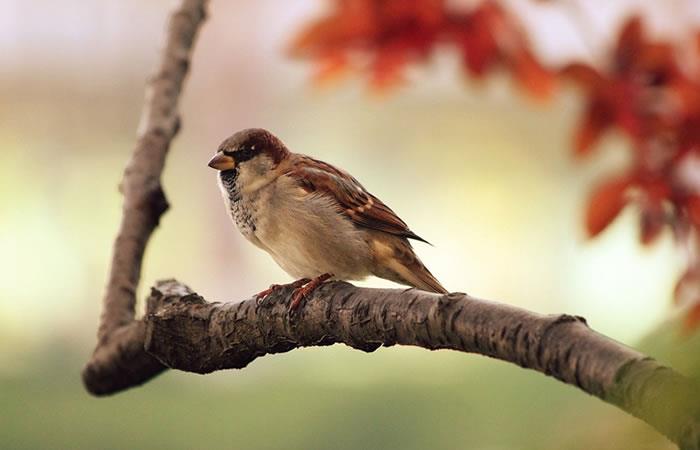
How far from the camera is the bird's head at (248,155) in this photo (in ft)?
4.24

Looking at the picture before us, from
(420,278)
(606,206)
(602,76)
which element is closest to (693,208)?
(606,206)

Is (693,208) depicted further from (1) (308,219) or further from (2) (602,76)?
(1) (308,219)

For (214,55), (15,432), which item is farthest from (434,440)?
(214,55)

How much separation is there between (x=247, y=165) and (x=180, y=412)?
1831 millimetres

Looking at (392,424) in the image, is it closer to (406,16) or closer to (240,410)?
(240,410)

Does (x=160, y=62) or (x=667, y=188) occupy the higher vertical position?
(x=160, y=62)

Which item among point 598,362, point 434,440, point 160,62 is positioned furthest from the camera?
point 434,440

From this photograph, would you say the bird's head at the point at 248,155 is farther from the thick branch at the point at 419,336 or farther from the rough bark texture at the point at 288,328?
the thick branch at the point at 419,336

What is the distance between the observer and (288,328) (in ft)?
3.02

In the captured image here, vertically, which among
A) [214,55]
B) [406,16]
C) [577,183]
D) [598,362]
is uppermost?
[214,55]

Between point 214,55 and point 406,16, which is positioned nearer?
point 406,16

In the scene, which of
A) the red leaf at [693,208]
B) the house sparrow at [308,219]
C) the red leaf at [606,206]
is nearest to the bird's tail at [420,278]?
the house sparrow at [308,219]

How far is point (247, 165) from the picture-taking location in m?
1.32

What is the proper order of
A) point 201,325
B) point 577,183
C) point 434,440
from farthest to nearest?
1. point 577,183
2. point 434,440
3. point 201,325
